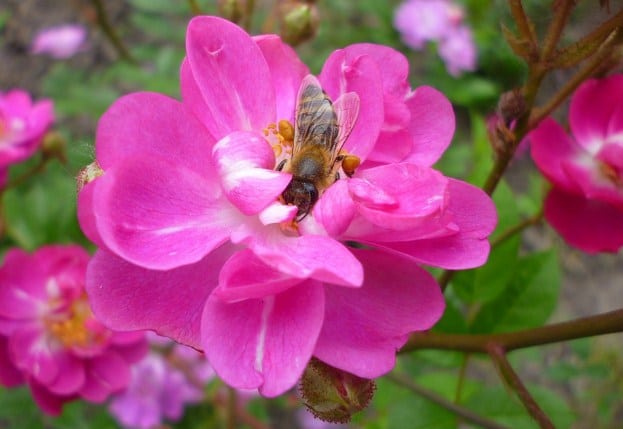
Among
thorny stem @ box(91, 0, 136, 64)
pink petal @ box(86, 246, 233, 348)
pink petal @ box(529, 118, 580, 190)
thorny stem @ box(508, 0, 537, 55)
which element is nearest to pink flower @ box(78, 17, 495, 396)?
pink petal @ box(86, 246, 233, 348)

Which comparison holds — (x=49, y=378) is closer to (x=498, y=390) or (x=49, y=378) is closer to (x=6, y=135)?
(x=6, y=135)

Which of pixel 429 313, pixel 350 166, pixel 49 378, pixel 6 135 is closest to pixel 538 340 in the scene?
pixel 429 313

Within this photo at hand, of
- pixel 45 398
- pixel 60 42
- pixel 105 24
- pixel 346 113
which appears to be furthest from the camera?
pixel 60 42

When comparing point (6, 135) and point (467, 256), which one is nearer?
point (467, 256)

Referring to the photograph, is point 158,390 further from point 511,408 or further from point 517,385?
point 517,385

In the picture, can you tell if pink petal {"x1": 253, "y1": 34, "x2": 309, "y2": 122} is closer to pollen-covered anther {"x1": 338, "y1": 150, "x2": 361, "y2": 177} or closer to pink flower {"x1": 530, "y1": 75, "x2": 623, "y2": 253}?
pollen-covered anther {"x1": 338, "y1": 150, "x2": 361, "y2": 177}

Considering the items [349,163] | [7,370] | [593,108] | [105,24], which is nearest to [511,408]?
[593,108]

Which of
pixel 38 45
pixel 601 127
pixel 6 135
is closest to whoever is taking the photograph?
pixel 601 127
